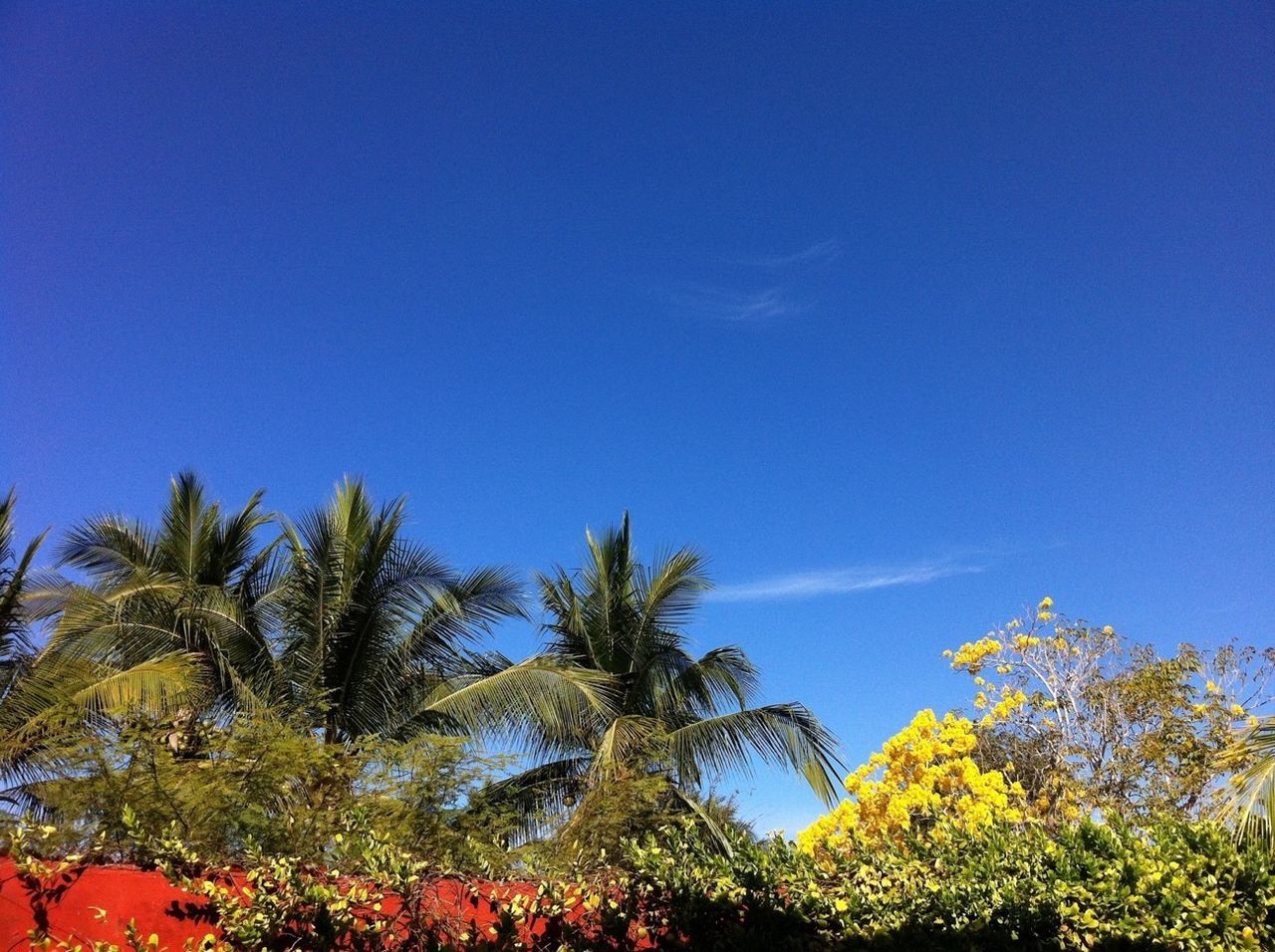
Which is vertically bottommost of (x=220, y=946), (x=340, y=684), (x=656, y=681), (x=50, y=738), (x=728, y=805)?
(x=220, y=946)

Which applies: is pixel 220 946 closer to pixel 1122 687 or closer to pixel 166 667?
pixel 166 667

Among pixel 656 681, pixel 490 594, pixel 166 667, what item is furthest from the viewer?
pixel 656 681

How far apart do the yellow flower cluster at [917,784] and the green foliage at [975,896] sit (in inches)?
231

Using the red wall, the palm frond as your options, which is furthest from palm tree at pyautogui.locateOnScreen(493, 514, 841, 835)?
A: the red wall

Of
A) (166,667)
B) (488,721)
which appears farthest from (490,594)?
(166,667)

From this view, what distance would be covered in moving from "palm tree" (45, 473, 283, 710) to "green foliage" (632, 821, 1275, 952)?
239 inches

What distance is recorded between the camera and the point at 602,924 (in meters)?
4.82

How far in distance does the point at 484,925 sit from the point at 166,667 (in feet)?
16.9

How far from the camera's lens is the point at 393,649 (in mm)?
10805

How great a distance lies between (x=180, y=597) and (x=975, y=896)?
869cm

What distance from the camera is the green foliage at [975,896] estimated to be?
5273mm

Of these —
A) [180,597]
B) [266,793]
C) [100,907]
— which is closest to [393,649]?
[180,597]

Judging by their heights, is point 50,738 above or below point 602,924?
above

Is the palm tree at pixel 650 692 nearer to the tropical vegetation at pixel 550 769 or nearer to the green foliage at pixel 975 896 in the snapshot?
the tropical vegetation at pixel 550 769
